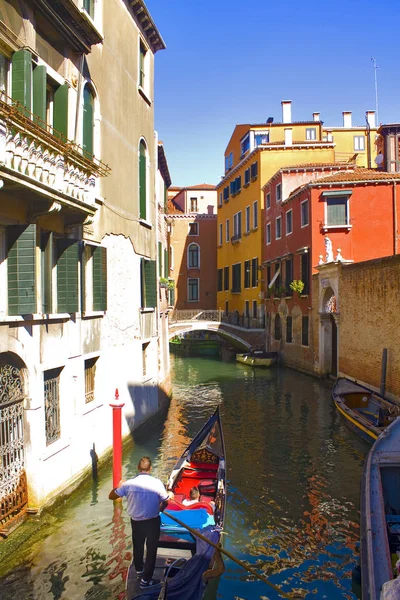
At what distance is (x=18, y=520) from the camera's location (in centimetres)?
647

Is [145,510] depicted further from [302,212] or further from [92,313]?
[302,212]

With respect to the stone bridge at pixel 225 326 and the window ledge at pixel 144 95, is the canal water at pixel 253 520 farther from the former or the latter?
the stone bridge at pixel 225 326

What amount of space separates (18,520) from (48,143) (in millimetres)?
4605

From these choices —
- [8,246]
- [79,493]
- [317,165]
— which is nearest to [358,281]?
[317,165]

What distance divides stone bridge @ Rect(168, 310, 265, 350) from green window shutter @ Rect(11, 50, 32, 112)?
2144 cm

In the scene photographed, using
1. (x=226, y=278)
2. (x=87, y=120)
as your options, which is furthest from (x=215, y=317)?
(x=87, y=120)

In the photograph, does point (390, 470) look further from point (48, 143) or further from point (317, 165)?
point (317, 165)

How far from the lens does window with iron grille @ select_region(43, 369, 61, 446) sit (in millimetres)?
7371

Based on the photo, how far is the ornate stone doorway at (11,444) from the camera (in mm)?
6242

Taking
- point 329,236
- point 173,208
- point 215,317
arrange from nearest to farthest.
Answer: point 329,236 → point 215,317 → point 173,208

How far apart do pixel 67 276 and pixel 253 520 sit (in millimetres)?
4408

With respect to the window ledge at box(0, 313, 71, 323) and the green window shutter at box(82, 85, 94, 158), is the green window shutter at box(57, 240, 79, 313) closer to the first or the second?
the window ledge at box(0, 313, 71, 323)

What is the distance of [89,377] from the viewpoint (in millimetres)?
9102

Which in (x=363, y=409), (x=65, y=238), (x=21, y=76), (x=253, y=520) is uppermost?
(x=21, y=76)
